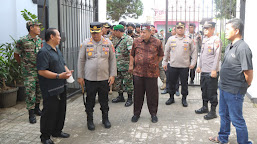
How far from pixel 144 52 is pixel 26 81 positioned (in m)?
2.38

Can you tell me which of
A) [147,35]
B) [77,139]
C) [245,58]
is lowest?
[77,139]

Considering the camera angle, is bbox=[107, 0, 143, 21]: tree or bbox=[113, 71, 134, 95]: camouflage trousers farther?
bbox=[107, 0, 143, 21]: tree

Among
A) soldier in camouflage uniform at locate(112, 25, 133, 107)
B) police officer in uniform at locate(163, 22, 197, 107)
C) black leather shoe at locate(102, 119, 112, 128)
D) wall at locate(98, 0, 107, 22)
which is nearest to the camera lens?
black leather shoe at locate(102, 119, 112, 128)

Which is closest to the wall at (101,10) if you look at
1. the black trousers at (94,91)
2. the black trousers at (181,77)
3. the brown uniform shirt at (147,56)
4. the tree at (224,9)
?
the tree at (224,9)

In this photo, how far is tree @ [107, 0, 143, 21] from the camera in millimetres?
23547

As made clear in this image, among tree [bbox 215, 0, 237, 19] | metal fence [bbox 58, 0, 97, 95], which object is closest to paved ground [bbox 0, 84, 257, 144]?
metal fence [bbox 58, 0, 97, 95]

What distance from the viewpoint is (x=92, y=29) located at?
4141 millimetres

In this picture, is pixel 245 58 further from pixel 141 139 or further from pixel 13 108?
pixel 13 108

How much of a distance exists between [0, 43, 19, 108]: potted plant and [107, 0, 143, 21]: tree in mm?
18525

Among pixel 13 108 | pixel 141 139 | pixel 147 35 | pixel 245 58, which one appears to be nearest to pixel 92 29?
pixel 147 35

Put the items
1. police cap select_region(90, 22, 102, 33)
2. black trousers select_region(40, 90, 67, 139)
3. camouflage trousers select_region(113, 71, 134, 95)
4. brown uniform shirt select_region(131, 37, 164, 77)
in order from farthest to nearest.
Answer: camouflage trousers select_region(113, 71, 134, 95)
brown uniform shirt select_region(131, 37, 164, 77)
police cap select_region(90, 22, 102, 33)
black trousers select_region(40, 90, 67, 139)

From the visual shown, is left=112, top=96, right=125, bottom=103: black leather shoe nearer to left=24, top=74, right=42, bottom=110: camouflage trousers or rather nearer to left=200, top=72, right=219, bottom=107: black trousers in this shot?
left=24, top=74, right=42, bottom=110: camouflage trousers

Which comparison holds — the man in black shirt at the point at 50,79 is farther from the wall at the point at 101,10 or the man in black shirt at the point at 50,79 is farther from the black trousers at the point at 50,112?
the wall at the point at 101,10

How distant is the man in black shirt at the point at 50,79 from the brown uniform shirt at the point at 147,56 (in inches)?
58.4
